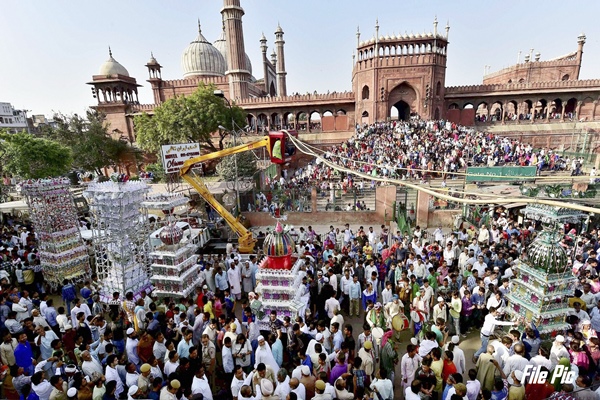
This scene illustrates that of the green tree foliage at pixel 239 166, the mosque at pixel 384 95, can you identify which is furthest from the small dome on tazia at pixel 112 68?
the green tree foliage at pixel 239 166

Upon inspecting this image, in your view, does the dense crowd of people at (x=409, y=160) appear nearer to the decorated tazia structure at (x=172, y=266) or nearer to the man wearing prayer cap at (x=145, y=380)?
the decorated tazia structure at (x=172, y=266)

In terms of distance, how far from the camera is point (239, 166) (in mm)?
20828

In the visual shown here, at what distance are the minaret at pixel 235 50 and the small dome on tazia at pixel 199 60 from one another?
6.43m

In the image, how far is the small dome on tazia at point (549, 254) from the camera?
5.54 m

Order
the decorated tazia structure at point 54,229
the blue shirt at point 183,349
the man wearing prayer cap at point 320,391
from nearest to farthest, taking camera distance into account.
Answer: the man wearing prayer cap at point 320,391 < the blue shirt at point 183,349 < the decorated tazia structure at point 54,229

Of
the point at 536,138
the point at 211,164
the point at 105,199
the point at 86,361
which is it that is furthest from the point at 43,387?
the point at 536,138

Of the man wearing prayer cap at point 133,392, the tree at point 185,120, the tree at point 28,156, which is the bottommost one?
the man wearing prayer cap at point 133,392

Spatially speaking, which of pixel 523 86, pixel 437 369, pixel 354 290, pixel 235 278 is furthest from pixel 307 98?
pixel 437 369

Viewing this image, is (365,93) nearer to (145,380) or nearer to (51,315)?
(51,315)

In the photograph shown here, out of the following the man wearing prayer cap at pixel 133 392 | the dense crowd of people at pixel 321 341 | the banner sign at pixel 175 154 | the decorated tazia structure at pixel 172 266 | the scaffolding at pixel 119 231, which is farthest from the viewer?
the banner sign at pixel 175 154

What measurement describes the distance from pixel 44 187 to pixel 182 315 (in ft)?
21.2

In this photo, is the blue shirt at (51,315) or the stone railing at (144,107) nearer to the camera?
the blue shirt at (51,315)

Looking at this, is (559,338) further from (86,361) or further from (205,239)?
(205,239)

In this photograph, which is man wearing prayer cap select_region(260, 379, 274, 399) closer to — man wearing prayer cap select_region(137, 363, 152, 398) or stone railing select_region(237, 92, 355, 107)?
man wearing prayer cap select_region(137, 363, 152, 398)
